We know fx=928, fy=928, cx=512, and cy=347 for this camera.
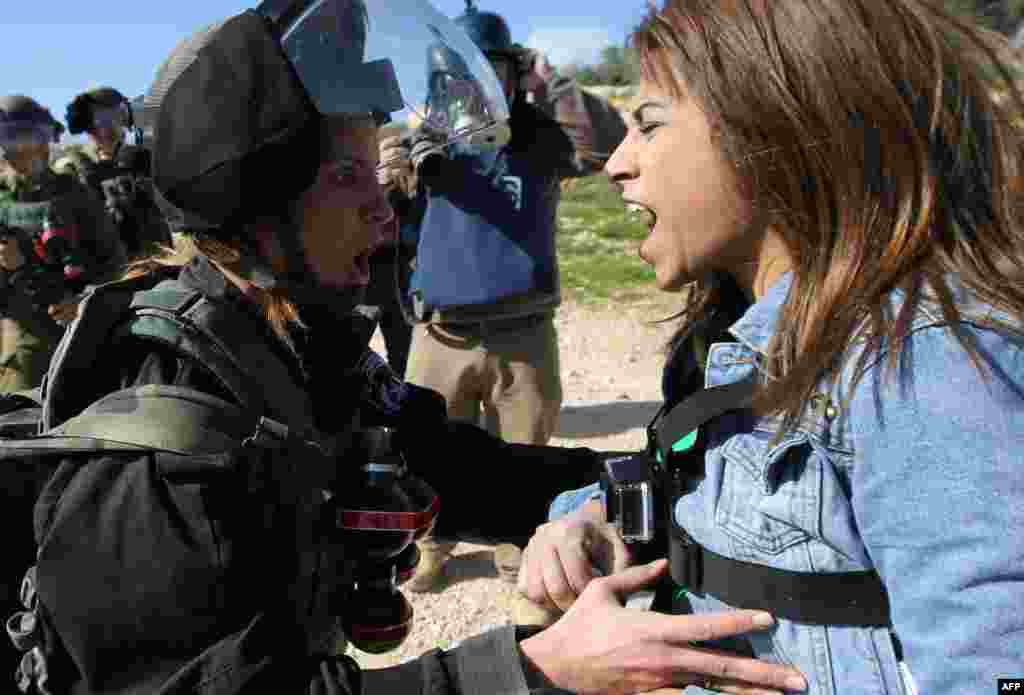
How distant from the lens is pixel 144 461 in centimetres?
139

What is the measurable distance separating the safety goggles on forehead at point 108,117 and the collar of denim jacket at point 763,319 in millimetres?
7827

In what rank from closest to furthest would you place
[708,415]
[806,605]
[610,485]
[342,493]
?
[806,605]
[708,415]
[610,485]
[342,493]

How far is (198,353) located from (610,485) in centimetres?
72

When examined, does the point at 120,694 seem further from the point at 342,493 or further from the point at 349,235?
the point at 349,235

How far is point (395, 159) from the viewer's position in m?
4.00

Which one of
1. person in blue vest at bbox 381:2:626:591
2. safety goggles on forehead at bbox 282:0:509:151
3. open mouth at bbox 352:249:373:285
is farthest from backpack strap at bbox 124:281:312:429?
person in blue vest at bbox 381:2:626:591

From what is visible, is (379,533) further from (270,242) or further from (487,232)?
(487,232)

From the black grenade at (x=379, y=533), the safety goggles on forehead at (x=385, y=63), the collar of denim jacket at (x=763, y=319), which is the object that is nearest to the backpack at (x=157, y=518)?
the black grenade at (x=379, y=533)

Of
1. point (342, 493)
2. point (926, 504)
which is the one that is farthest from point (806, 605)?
point (342, 493)

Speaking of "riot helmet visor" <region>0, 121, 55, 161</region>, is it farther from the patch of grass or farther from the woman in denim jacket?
the woman in denim jacket

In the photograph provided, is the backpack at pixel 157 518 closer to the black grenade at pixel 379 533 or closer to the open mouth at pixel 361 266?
the black grenade at pixel 379 533

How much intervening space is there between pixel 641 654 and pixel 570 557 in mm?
284

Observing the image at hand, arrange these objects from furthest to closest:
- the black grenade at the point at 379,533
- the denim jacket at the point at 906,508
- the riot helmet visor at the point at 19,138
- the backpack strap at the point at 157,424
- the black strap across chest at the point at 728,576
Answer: the riot helmet visor at the point at 19,138 < the black grenade at the point at 379,533 < the backpack strap at the point at 157,424 < the black strap across chest at the point at 728,576 < the denim jacket at the point at 906,508

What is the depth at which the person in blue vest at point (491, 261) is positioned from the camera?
4.21 metres
